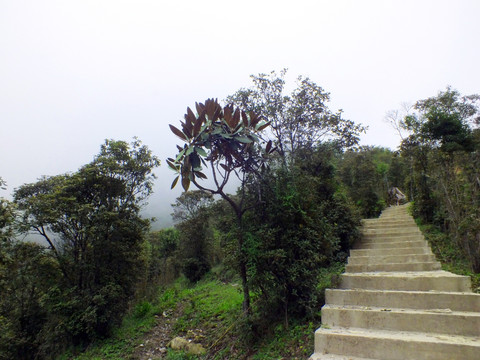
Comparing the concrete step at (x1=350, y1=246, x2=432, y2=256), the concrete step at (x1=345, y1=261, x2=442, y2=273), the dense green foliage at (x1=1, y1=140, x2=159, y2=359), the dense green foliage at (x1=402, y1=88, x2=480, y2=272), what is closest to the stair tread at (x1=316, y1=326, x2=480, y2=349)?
the concrete step at (x1=345, y1=261, x2=442, y2=273)

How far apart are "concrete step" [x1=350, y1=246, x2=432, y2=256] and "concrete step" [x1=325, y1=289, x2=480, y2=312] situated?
5.86 ft

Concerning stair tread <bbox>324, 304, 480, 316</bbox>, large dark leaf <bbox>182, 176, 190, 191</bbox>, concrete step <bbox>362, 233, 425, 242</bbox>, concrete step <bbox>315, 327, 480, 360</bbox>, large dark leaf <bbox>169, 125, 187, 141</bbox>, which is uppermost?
large dark leaf <bbox>169, 125, 187, 141</bbox>

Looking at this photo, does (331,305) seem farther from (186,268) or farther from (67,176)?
(186,268)

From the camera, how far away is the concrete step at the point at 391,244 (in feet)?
16.6

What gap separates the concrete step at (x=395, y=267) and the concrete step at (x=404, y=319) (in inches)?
49.6

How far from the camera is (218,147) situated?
12.1ft

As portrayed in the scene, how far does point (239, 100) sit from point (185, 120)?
159 inches

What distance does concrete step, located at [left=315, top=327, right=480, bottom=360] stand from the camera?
2354 millimetres

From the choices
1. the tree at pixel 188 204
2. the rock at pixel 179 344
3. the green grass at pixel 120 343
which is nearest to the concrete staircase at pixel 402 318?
the rock at pixel 179 344

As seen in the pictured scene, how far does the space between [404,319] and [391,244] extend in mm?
2762

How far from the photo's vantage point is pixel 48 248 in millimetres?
6805

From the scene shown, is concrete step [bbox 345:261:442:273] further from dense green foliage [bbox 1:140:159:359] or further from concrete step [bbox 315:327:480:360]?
dense green foliage [bbox 1:140:159:359]

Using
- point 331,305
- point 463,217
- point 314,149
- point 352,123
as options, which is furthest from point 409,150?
point 331,305

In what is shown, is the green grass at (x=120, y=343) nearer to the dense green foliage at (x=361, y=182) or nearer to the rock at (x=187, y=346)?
the rock at (x=187, y=346)
